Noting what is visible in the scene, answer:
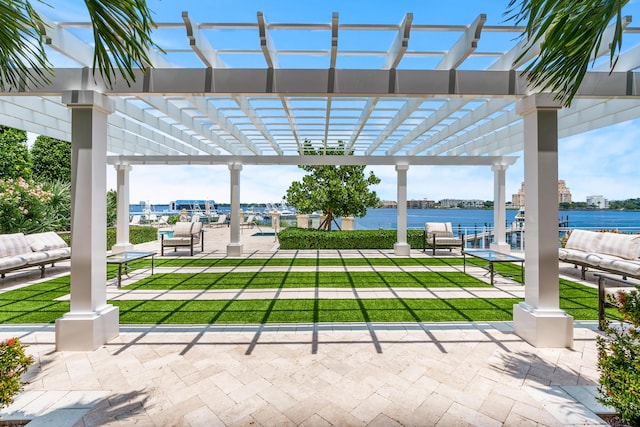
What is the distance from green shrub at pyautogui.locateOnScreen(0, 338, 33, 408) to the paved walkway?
68 centimetres

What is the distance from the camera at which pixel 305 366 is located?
3.44m

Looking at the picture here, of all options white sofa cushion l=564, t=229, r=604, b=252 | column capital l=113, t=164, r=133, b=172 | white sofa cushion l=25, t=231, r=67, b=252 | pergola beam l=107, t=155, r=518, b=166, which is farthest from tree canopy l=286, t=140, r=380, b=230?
white sofa cushion l=25, t=231, r=67, b=252

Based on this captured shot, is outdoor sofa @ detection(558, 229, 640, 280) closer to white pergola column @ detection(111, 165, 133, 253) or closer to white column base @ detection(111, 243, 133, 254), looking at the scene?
white column base @ detection(111, 243, 133, 254)

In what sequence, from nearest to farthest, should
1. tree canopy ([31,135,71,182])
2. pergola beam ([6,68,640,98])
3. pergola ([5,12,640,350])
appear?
pergola ([5,12,640,350]), pergola beam ([6,68,640,98]), tree canopy ([31,135,71,182])

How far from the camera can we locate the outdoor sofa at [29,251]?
701 centimetres

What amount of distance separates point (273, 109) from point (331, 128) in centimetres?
199

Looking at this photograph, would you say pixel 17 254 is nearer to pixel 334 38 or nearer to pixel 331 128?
pixel 331 128

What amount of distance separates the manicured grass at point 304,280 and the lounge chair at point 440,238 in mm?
3171

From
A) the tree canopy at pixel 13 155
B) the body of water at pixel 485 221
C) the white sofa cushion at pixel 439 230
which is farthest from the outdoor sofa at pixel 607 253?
the tree canopy at pixel 13 155

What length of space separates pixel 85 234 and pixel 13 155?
16.0 metres

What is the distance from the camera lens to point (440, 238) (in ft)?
37.5

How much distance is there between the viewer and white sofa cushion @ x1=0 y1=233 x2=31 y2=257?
7.25 metres

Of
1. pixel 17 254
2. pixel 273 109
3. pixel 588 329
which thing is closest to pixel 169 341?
pixel 273 109

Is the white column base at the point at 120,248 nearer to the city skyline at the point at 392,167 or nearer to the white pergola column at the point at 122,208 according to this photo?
the white pergola column at the point at 122,208
